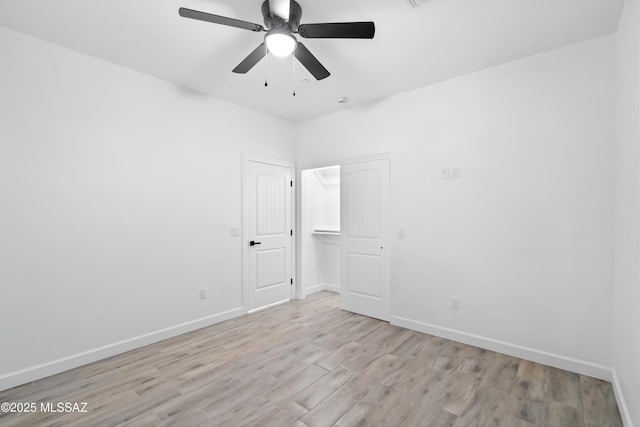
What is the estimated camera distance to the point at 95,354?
2.75 metres

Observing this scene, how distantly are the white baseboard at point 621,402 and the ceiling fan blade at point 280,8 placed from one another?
3.39 metres

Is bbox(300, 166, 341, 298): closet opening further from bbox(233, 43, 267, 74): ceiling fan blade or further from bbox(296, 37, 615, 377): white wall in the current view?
bbox(233, 43, 267, 74): ceiling fan blade

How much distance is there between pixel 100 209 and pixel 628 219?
14.0ft

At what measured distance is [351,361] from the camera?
9.02ft

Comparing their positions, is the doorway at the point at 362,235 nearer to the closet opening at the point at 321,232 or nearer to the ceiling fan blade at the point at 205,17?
the closet opening at the point at 321,232

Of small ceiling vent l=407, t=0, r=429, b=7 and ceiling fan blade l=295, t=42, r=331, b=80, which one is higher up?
small ceiling vent l=407, t=0, r=429, b=7

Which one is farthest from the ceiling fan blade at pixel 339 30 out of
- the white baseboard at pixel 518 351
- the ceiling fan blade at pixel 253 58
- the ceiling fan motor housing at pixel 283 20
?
the white baseboard at pixel 518 351

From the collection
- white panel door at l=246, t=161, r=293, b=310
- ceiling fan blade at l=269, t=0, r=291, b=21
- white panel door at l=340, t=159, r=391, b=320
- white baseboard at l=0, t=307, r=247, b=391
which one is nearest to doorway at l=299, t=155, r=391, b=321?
white panel door at l=340, t=159, r=391, b=320

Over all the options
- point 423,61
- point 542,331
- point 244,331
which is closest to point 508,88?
point 423,61

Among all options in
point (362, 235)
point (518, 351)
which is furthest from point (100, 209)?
point (518, 351)

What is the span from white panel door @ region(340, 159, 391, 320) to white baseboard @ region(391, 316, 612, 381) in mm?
506

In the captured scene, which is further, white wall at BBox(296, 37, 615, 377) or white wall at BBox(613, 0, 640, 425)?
white wall at BBox(296, 37, 615, 377)

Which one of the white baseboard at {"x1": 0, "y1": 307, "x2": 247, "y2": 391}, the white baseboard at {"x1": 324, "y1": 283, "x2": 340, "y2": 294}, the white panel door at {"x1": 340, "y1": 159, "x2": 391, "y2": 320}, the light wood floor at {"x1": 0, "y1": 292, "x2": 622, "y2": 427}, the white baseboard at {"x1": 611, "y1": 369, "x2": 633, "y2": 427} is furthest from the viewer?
the white baseboard at {"x1": 324, "y1": 283, "x2": 340, "y2": 294}

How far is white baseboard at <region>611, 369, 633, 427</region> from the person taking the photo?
185 cm
